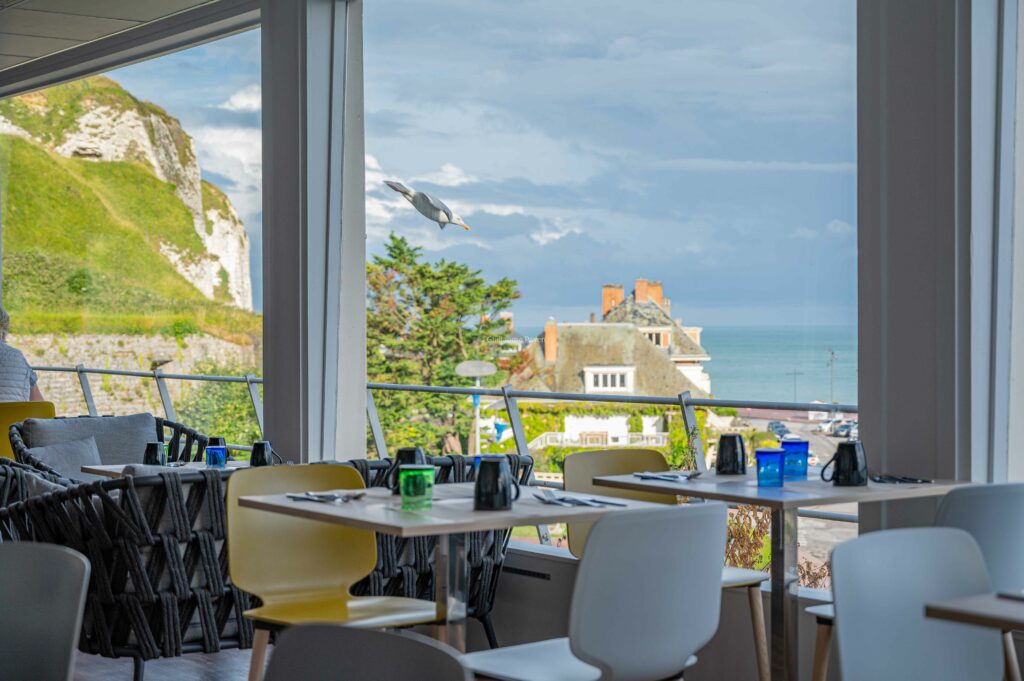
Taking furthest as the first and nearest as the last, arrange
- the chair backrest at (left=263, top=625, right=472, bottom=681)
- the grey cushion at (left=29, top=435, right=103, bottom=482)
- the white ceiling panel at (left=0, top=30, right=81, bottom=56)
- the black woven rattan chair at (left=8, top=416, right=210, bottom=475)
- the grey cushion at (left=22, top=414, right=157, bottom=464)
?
the white ceiling panel at (left=0, top=30, right=81, bottom=56), the grey cushion at (left=22, top=414, right=157, bottom=464), the grey cushion at (left=29, top=435, right=103, bottom=482), the black woven rattan chair at (left=8, top=416, right=210, bottom=475), the chair backrest at (left=263, top=625, right=472, bottom=681)

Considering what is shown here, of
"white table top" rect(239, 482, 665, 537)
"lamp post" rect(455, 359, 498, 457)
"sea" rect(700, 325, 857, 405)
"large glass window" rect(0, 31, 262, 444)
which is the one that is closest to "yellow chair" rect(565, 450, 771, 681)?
"white table top" rect(239, 482, 665, 537)

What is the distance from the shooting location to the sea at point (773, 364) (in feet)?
123

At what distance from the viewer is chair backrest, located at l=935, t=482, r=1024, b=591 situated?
259cm

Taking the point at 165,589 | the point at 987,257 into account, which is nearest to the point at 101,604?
the point at 165,589

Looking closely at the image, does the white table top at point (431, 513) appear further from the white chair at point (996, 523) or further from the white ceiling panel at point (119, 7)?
the white ceiling panel at point (119, 7)

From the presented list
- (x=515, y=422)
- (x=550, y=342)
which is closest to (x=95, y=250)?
(x=550, y=342)

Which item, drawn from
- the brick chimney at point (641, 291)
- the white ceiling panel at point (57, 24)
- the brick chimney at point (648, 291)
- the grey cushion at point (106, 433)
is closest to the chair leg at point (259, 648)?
the grey cushion at point (106, 433)

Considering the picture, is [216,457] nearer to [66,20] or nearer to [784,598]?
[784,598]

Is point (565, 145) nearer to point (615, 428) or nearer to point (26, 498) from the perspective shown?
point (615, 428)

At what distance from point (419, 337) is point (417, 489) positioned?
85.2 ft

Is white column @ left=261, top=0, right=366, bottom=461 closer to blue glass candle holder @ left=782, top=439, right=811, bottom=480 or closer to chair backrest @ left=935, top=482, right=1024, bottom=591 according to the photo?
blue glass candle holder @ left=782, top=439, right=811, bottom=480

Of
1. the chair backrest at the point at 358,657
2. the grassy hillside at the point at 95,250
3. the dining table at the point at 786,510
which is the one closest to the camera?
the chair backrest at the point at 358,657

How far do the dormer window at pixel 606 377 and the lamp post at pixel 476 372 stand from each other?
469 cm

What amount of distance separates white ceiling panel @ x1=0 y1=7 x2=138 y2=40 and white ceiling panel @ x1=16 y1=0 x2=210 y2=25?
0.08 m
